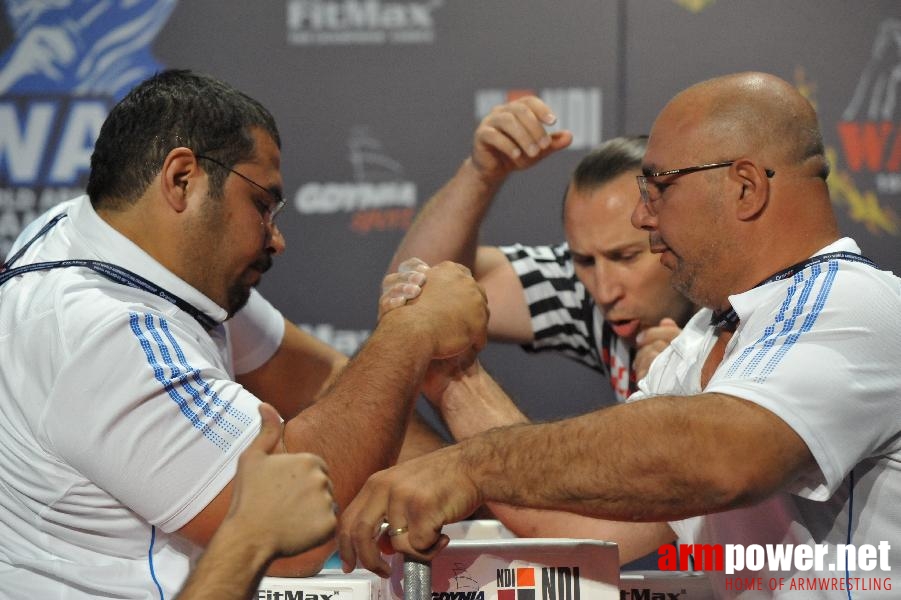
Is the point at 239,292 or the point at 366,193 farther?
the point at 366,193

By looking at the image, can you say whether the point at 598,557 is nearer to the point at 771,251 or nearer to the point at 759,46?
the point at 771,251

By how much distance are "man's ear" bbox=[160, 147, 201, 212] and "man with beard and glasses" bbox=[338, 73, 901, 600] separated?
0.67 meters

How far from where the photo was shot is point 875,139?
328cm

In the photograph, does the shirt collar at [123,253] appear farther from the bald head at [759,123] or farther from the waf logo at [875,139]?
the waf logo at [875,139]

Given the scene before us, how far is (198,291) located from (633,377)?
45.0 inches

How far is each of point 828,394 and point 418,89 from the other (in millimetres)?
2251

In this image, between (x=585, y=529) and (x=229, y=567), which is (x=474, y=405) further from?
(x=229, y=567)

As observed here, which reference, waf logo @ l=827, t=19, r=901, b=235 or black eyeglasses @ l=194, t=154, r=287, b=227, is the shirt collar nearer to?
black eyeglasses @ l=194, t=154, r=287, b=227

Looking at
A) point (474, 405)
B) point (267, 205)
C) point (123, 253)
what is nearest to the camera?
point (123, 253)

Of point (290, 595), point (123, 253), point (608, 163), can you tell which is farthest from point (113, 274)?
point (608, 163)

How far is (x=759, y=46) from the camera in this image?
3314mm

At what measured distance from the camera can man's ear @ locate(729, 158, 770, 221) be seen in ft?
5.44

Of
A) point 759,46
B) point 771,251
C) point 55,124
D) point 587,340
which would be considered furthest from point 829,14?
point 55,124

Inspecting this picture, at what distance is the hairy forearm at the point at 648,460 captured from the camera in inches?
52.0
